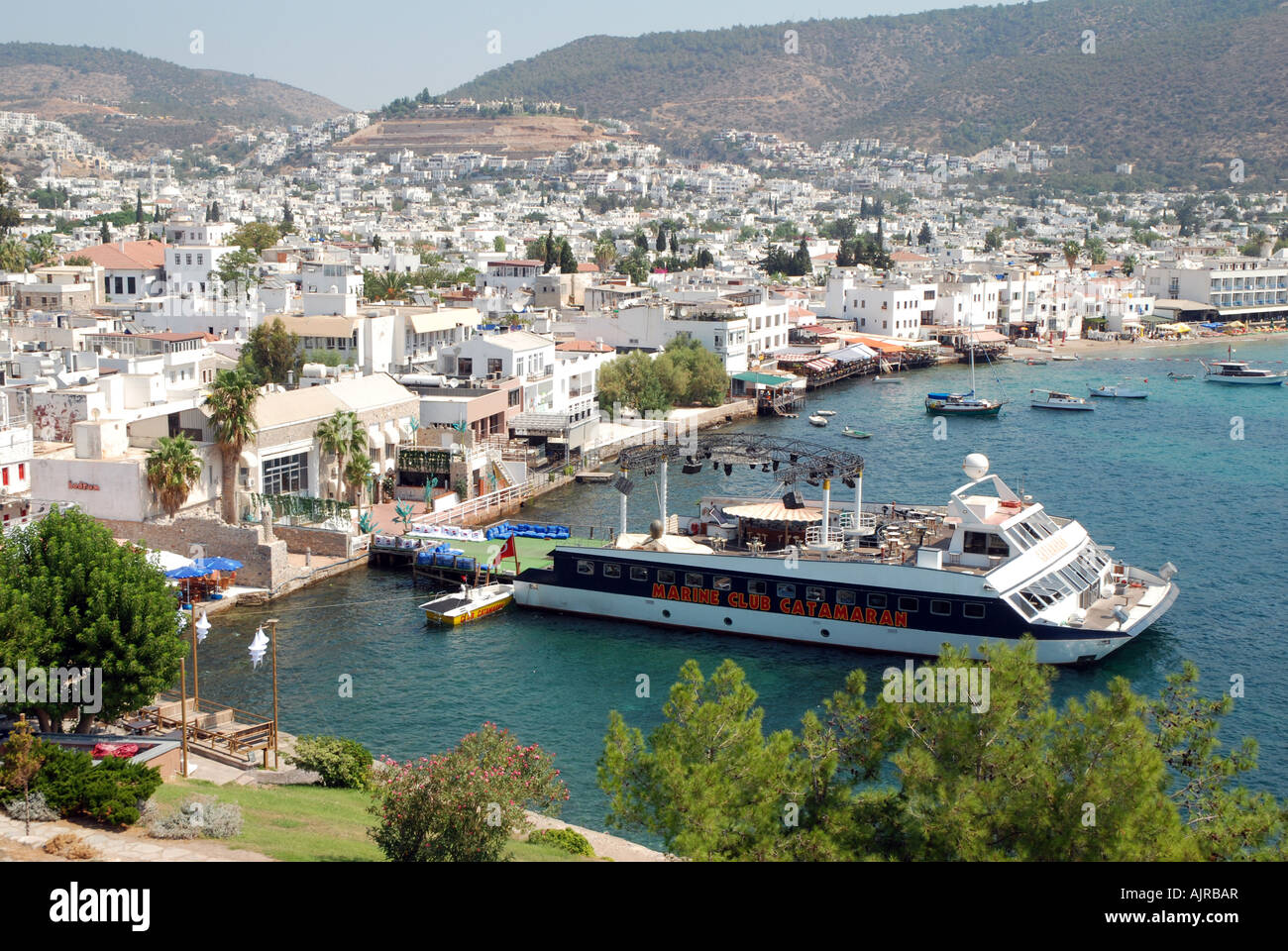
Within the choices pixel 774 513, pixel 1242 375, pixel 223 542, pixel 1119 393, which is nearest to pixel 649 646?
pixel 774 513

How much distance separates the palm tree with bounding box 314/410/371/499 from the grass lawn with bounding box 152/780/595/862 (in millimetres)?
22276

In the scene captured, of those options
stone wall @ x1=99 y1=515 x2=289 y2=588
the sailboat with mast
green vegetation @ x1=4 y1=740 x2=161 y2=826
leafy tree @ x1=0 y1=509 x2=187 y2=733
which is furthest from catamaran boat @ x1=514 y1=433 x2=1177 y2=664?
the sailboat with mast

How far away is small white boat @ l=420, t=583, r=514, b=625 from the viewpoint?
36062 millimetres

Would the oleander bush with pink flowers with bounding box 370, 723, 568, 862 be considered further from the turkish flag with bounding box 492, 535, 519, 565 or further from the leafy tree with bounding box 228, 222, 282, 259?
the leafy tree with bounding box 228, 222, 282, 259

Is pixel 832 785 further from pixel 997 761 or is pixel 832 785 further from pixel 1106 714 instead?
pixel 1106 714

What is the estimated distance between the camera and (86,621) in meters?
23.8

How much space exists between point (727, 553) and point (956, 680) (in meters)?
18.7

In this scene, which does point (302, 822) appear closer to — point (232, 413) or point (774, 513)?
point (774, 513)

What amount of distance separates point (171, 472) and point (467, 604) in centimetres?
927

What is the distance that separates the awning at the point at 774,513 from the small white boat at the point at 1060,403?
1649 inches

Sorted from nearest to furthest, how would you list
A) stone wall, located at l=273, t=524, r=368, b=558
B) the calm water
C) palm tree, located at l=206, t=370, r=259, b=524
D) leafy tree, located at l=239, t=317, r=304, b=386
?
the calm water
palm tree, located at l=206, t=370, r=259, b=524
stone wall, located at l=273, t=524, r=368, b=558
leafy tree, located at l=239, t=317, r=304, b=386
